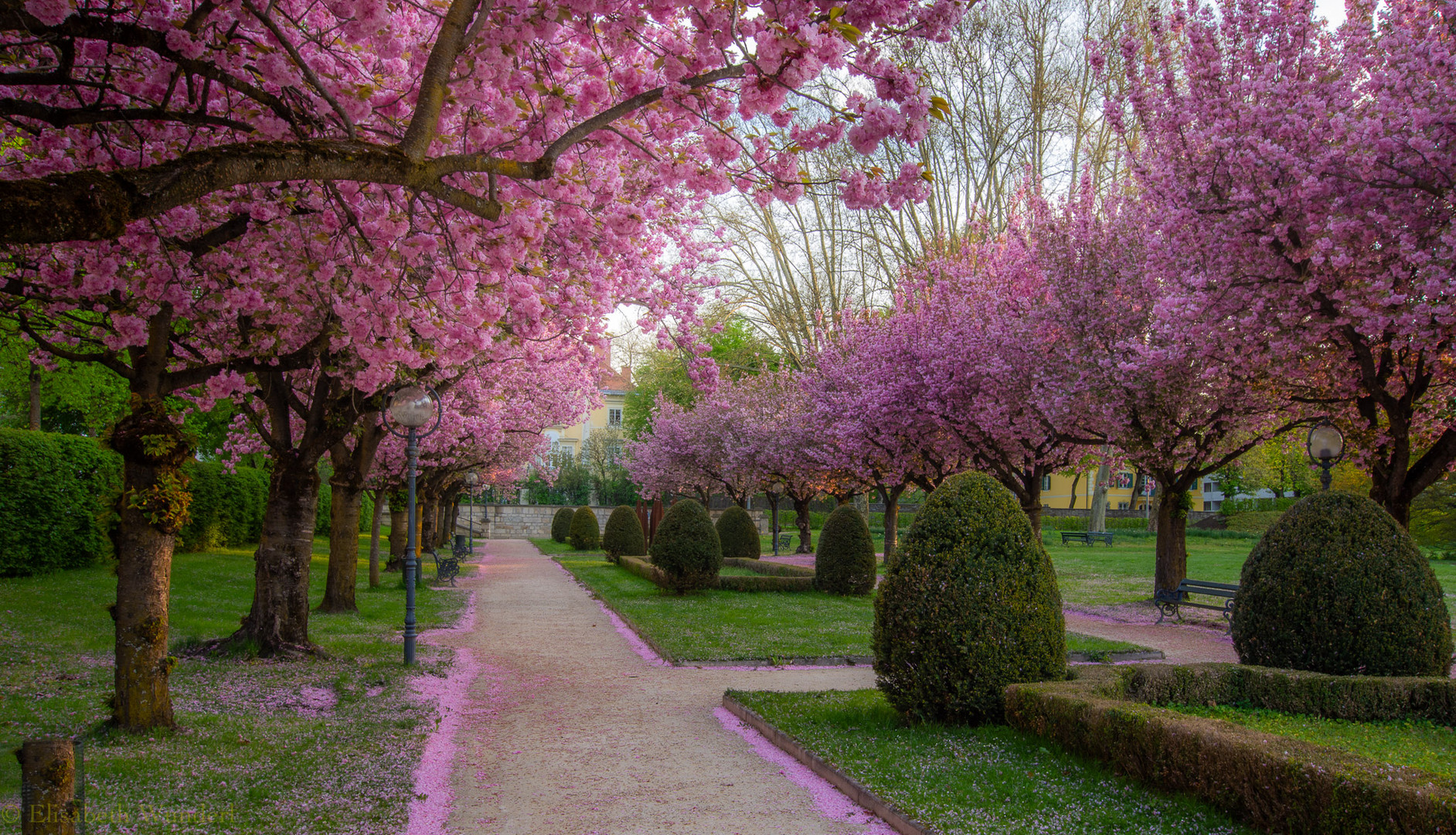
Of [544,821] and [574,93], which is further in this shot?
[574,93]

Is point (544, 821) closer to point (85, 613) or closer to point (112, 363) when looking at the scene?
point (112, 363)

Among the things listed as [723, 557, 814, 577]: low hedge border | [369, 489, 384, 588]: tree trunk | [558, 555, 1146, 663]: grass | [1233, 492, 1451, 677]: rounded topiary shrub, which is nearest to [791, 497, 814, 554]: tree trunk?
[723, 557, 814, 577]: low hedge border

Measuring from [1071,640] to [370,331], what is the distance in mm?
9549

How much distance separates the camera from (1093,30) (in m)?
21.4

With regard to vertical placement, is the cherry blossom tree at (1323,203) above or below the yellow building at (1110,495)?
above

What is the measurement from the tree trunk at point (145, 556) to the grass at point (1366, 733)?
729cm

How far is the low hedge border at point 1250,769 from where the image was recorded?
359cm

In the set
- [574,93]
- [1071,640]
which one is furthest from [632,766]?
[1071,640]

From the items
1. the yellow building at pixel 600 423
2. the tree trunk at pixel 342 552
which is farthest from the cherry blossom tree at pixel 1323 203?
the yellow building at pixel 600 423

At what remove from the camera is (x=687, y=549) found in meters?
16.9

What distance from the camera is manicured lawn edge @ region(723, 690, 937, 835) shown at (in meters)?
4.48

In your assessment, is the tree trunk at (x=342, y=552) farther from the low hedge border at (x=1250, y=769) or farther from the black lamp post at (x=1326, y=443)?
the black lamp post at (x=1326, y=443)

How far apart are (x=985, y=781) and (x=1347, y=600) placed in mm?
4057

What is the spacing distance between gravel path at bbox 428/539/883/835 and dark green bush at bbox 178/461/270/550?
42.9 feet
